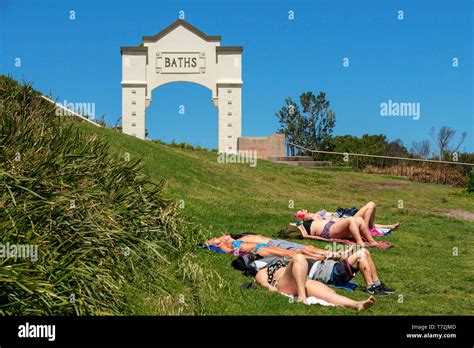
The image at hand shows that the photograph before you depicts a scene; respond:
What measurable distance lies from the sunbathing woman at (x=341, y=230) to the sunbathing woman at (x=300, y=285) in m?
3.54

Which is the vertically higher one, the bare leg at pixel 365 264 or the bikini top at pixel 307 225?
the bikini top at pixel 307 225

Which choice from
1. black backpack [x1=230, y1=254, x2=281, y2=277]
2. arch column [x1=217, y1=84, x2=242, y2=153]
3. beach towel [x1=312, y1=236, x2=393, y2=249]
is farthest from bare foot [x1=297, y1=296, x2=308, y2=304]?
arch column [x1=217, y1=84, x2=242, y2=153]

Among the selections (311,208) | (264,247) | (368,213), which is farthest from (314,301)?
(311,208)

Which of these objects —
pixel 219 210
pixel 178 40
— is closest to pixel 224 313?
pixel 219 210

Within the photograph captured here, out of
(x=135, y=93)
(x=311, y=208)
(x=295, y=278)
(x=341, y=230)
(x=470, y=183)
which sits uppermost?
(x=135, y=93)

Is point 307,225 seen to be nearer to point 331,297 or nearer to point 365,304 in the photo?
point 331,297

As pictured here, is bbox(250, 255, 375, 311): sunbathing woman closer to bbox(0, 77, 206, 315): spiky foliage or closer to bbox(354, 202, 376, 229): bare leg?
bbox(0, 77, 206, 315): spiky foliage

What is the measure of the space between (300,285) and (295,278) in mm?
109

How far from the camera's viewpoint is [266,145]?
1193 inches

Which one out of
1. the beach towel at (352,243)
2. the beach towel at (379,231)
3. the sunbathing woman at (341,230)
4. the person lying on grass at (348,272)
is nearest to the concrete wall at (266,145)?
the beach towel at (379,231)

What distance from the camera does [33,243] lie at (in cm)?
650

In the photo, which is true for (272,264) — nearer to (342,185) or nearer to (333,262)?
(333,262)

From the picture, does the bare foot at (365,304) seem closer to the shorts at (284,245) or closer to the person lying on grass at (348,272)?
the person lying on grass at (348,272)

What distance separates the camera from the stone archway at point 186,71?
105ft
